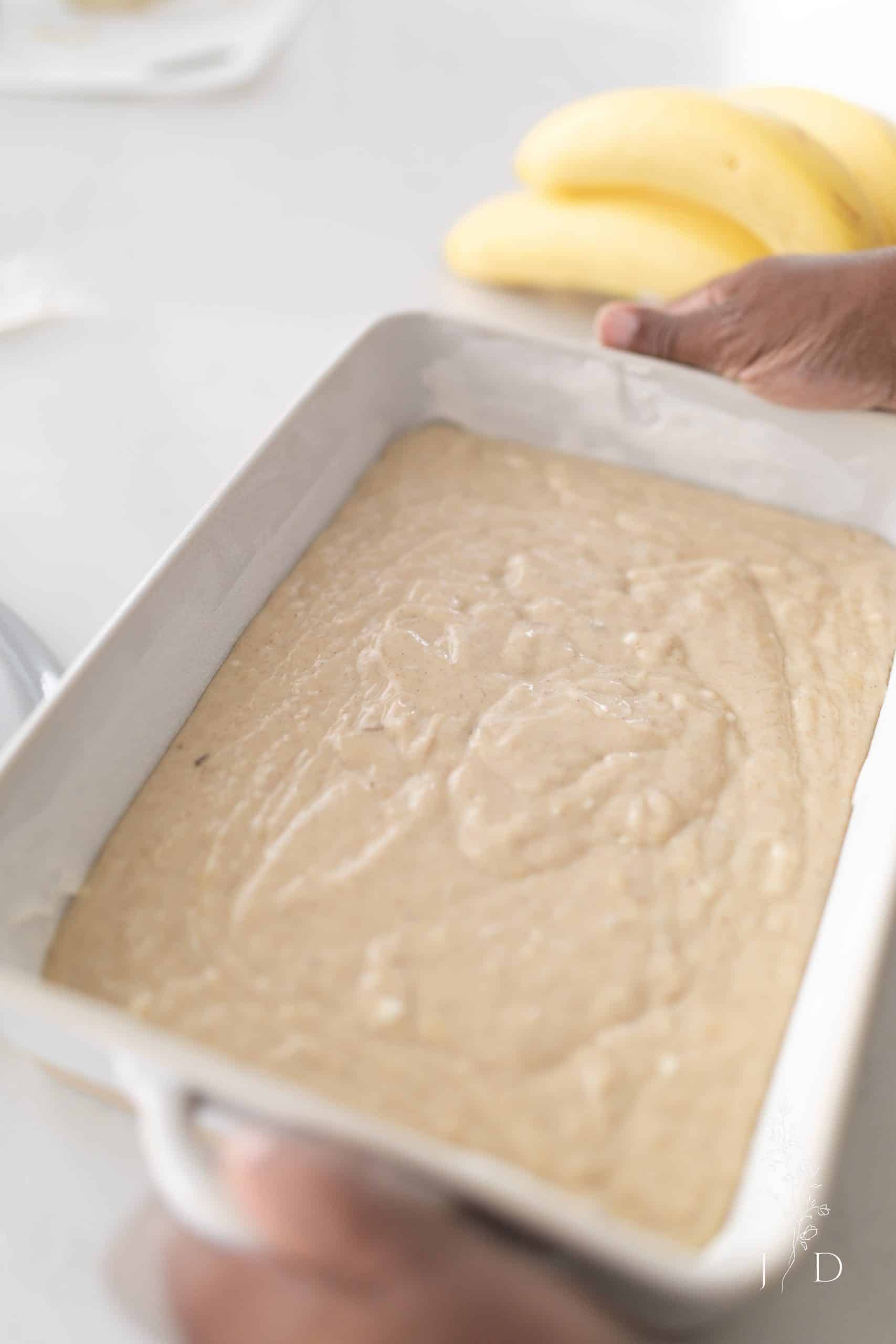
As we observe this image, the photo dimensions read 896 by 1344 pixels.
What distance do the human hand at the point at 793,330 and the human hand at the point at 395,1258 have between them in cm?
77

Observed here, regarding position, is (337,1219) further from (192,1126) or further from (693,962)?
(693,962)

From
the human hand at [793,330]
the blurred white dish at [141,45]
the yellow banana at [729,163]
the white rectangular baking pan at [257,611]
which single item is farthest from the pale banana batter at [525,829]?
the blurred white dish at [141,45]

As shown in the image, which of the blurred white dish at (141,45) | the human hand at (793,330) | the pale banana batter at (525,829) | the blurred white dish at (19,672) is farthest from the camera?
the blurred white dish at (141,45)

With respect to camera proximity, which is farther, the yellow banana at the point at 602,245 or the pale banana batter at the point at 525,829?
the yellow banana at the point at 602,245

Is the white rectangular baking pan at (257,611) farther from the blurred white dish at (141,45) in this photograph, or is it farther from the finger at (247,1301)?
the blurred white dish at (141,45)

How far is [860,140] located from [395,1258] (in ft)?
4.00

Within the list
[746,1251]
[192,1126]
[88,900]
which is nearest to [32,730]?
[88,900]

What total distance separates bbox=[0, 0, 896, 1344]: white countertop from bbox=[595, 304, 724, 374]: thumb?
229 millimetres

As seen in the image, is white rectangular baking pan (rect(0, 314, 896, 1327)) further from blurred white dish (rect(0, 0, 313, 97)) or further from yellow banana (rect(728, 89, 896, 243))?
blurred white dish (rect(0, 0, 313, 97))

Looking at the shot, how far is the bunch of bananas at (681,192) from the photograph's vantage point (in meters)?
1.20

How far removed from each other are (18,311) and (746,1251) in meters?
1.24

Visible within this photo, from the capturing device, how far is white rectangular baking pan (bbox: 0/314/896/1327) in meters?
0.54

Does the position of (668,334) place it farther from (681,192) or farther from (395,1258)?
(395,1258)

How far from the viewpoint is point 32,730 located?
0.71 meters
